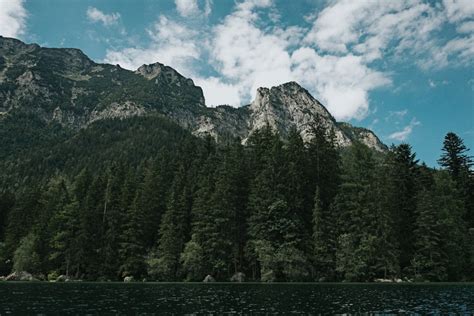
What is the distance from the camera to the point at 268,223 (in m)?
76.3

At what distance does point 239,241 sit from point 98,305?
49395 millimetres

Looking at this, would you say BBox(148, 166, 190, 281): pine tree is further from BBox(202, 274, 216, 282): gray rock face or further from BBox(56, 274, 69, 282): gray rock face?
BBox(56, 274, 69, 282): gray rock face

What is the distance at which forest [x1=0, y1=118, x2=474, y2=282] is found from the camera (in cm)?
7200

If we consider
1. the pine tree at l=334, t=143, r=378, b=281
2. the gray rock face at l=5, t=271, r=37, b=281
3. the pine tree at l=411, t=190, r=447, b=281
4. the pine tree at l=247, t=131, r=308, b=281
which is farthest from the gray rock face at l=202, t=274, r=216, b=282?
the gray rock face at l=5, t=271, r=37, b=281

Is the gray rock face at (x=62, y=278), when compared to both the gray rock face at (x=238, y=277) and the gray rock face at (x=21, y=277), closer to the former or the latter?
the gray rock face at (x=21, y=277)

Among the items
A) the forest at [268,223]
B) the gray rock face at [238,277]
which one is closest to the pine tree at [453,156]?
the forest at [268,223]

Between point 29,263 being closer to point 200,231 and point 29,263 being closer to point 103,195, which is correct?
point 103,195

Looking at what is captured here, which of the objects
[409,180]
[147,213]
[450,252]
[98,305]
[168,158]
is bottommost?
[98,305]

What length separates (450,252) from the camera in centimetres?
7288

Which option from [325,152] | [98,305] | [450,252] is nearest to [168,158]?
[325,152]

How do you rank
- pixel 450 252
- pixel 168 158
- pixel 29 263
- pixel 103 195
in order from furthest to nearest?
pixel 168 158
pixel 103 195
pixel 29 263
pixel 450 252

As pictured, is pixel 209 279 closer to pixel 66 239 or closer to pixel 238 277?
pixel 238 277

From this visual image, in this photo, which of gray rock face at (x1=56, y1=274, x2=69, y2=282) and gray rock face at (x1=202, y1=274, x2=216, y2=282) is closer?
gray rock face at (x1=202, y1=274, x2=216, y2=282)

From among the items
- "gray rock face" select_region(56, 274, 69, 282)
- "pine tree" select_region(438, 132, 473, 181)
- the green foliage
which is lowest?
"gray rock face" select_region(56, 274, 69, 282)
